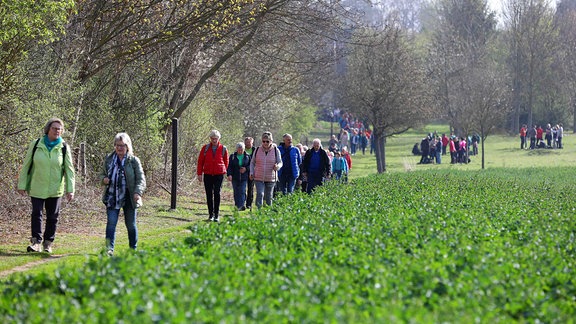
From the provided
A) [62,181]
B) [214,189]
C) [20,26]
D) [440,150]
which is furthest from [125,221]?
[440,150]

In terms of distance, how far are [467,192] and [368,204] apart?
4.43 metres

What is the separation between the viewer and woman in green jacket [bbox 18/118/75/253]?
1266cm

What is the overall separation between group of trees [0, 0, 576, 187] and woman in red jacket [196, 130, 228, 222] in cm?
304

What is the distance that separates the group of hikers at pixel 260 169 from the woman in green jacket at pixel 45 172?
4.31m

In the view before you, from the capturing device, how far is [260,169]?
59.7ft

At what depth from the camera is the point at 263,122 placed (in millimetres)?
43469

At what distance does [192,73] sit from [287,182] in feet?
26.7

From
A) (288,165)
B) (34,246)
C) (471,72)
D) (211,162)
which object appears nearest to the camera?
(34,246)

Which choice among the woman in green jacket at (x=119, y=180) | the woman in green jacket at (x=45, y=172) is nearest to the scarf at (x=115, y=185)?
the woman in green jacket at (x=119, y=180)

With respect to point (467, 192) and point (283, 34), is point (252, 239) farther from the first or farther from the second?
point (283, 34)

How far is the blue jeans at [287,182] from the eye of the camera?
20.0 meters

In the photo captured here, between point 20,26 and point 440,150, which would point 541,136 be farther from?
point 20,26

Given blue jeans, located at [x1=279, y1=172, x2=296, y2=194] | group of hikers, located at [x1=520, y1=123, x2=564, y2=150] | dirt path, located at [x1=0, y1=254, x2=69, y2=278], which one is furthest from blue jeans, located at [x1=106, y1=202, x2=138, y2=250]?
group of hikers, located at [x1=520, y1=123, x2=564, y2=150]

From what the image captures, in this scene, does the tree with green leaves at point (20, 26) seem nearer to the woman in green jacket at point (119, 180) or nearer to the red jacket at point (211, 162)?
the woman in green jacket at point (119, 180)
